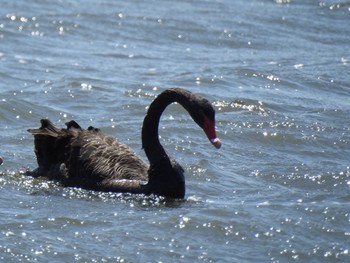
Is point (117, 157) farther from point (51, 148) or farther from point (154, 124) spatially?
point (51, 148)

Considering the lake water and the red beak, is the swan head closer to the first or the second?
the red beak

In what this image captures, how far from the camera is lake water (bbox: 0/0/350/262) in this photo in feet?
27.0

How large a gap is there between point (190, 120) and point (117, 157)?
261 cm

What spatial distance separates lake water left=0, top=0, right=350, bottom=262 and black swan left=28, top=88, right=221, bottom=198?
0.46 ft

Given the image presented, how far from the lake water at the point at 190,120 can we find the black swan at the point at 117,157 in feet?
0.46

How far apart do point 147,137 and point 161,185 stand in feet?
1.95

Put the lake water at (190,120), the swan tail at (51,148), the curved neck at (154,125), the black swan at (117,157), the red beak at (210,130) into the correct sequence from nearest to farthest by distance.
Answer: the lake water at (190,120) → the red beak at (210,130) → the black swan at (117,157) → the curved neck at (154,125) → the swan tail at (51,148)

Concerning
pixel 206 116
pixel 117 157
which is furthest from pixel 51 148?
pixel 206 116

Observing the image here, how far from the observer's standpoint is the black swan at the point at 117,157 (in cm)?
937

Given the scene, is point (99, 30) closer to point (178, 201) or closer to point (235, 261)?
point (178, 201)

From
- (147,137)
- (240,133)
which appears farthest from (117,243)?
(240,133)

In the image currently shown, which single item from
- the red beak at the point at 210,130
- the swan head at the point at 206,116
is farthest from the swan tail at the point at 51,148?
the red beak at the point at 210,130

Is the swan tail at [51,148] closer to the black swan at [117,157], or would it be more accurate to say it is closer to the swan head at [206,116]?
the black swan at [117,157]

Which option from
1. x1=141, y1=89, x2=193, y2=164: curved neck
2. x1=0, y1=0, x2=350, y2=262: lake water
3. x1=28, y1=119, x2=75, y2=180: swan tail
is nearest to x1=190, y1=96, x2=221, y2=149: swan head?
x1=141, y1=89, x2=193, y2=164: curved neck
